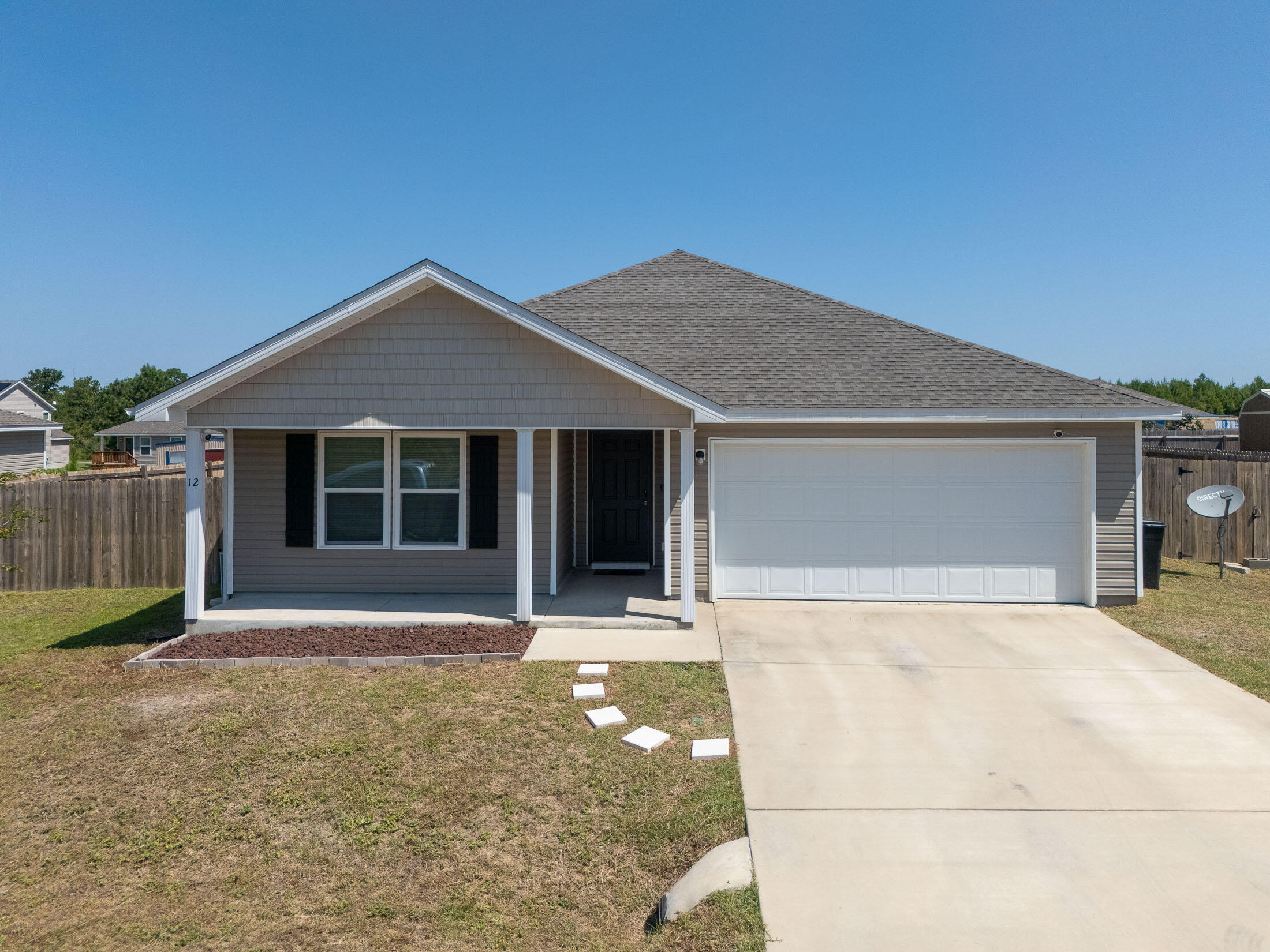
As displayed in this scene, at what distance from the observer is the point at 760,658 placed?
23.2 ft

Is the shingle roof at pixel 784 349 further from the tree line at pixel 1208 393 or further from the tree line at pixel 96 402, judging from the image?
the tree line at pixel 1208 393

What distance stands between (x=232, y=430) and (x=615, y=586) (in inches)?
218

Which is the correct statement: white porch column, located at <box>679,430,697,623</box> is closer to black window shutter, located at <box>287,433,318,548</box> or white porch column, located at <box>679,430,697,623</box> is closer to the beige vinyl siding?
black window shutter, located at <box>287,433,318,548</box>

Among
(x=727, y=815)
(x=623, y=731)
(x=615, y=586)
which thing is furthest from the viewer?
(x=615, y=586)

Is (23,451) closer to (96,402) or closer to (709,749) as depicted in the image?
(709,749)

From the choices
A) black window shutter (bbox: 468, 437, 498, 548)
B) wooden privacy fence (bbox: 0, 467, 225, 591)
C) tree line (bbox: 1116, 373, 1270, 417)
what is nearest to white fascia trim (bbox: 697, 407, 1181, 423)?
black window shutter (bbox: 468, 437, 498, 548)

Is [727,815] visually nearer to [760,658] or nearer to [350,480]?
[760,658]

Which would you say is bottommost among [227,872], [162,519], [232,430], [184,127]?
[227,872]

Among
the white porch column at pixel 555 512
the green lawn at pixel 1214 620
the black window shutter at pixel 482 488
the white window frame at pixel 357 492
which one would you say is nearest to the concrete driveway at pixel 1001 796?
the green lawn at pixel 1214 620

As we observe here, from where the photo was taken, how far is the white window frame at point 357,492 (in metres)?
9.14

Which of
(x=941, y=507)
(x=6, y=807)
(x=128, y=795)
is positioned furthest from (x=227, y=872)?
(x=941, y=507)

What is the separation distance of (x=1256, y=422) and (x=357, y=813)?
3675 centimetres

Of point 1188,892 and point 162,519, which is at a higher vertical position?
point 162,519

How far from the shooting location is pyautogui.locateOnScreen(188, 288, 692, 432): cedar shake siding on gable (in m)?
7.89
